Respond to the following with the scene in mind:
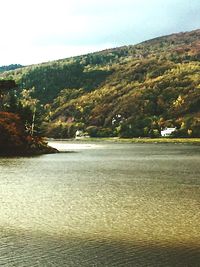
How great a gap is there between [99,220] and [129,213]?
3.92 metres

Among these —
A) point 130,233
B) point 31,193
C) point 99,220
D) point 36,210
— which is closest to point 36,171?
point 31,193

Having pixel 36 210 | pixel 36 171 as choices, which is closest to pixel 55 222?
pixel 36 210

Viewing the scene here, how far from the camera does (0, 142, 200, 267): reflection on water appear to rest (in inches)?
994

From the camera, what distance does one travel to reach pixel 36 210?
1563 inches

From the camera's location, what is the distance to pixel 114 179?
66.6 meters

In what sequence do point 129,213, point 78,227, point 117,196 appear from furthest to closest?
point 117,196 < point 129,213 < point 78,227

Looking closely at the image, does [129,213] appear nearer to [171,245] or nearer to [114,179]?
[171,245]

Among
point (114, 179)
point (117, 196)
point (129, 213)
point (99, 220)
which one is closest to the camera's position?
point (99, 220)

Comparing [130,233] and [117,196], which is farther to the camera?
[117,196]

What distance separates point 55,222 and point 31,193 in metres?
16.6

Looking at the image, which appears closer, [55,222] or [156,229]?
[156,229]

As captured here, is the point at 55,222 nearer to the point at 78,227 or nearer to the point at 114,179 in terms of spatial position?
the point at 78,227

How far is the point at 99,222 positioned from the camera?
34.7 meters

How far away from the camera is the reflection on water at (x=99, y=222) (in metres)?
25.2
